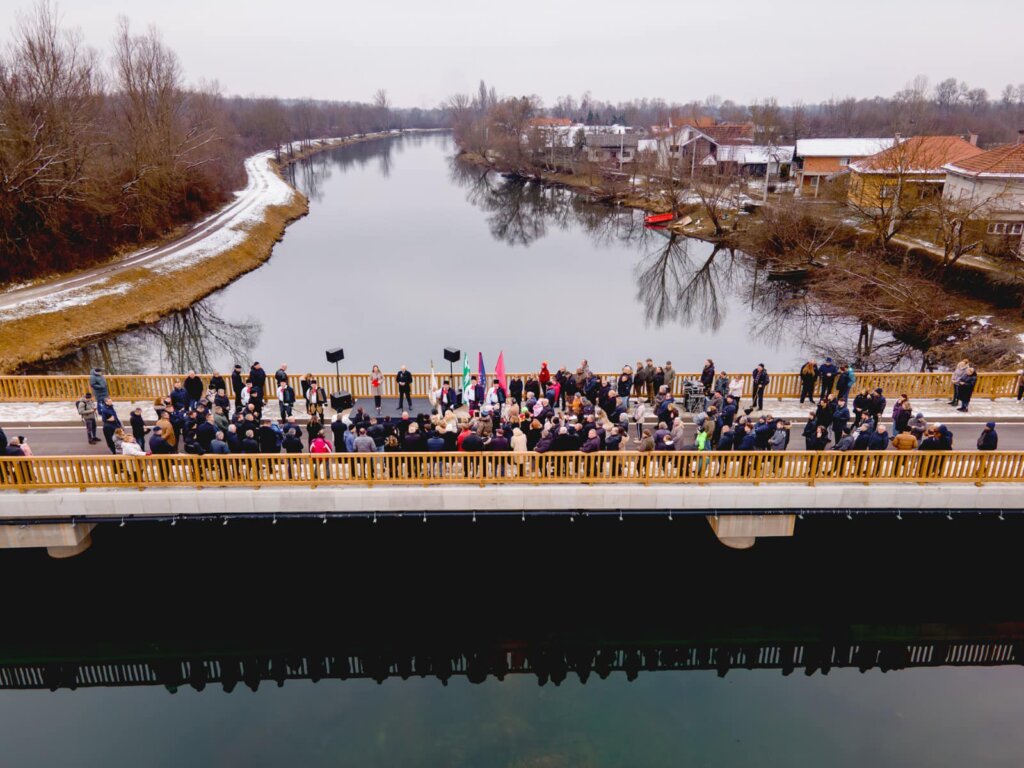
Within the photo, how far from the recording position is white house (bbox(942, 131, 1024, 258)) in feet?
134

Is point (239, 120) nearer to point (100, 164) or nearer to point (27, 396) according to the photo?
point (100, 164)

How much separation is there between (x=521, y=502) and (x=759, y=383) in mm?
8183

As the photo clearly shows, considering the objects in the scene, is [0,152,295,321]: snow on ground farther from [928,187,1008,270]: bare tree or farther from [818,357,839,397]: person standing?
[928,187,1008,270]: bare tree

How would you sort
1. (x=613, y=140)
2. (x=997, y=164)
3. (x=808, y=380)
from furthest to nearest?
(x=613, y=140) → (x=997, y=164) → (x=808, y=380)

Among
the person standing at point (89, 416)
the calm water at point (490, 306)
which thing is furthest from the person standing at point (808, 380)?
the person standing at point (89, 416)

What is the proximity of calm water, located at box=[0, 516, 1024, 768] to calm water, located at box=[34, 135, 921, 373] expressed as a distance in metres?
16.2

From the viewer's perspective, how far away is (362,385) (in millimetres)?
20688

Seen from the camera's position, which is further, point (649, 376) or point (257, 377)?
point (649, 376)

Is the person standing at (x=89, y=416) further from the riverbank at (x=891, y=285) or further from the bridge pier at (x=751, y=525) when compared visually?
the riverbank at (x=891, y=285)

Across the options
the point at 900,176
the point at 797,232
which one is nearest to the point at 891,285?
the point at 900,176

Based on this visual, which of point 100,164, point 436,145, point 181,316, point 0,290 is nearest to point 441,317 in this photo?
point 181,316

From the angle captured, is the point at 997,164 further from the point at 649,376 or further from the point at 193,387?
the point at 193,387

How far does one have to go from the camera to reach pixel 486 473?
14633mm

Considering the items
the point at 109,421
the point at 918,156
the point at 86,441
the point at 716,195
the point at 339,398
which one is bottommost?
Answer: the point at 86,441
